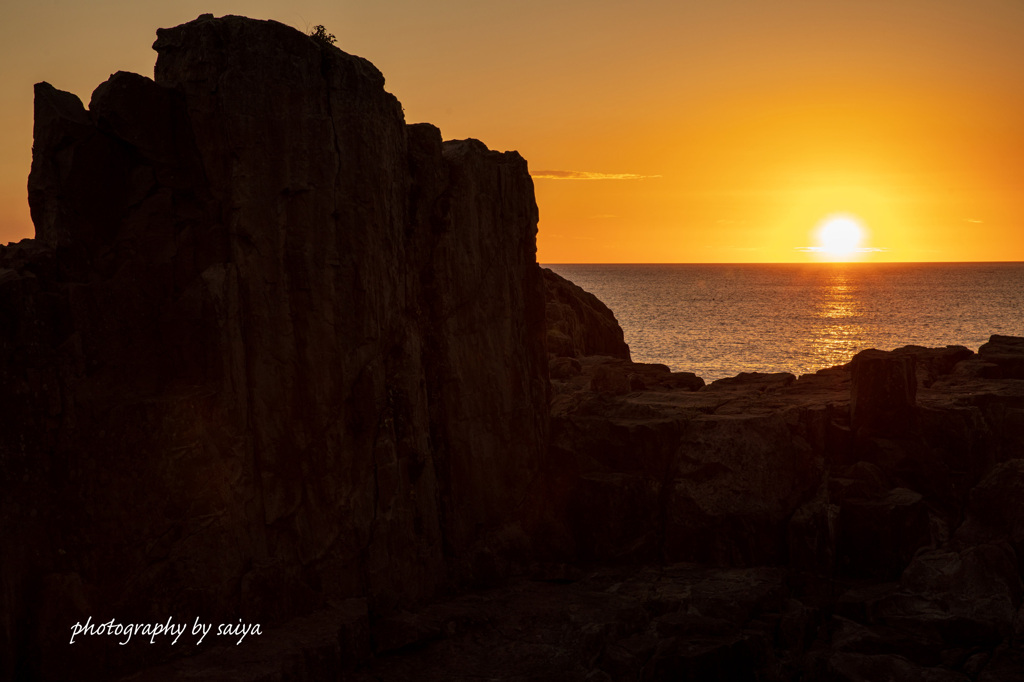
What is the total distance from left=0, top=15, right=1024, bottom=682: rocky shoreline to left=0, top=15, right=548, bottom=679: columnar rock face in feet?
0.22

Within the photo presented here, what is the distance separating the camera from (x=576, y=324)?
47406 millimetres

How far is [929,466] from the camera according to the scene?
2728 centimetres

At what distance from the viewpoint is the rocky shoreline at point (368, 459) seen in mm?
19156

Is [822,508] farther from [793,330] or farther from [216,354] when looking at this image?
[793,330]

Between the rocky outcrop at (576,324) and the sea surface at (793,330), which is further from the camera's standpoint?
the sea surface at (793,330)

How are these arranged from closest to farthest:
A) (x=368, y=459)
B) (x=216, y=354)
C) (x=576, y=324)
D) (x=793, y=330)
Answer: (x=216, y=354)
(x=368, y=459)
(x=576, y=324)
(x=793, y=330)

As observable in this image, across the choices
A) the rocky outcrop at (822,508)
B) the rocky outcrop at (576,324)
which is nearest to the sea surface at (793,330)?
the rocky outcrop at (576,324)

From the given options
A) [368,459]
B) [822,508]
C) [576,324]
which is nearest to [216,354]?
[368,459]

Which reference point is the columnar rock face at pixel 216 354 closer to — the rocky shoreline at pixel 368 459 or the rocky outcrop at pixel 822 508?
the rocky shoreline at pixel 368 459

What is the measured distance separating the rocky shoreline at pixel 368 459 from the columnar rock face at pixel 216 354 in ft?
0.22

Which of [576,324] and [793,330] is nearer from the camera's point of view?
[576,324]

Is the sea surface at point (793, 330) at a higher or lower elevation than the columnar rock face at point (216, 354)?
lower

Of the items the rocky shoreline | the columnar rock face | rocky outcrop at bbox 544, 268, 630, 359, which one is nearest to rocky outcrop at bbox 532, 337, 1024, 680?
the rocky shoreline

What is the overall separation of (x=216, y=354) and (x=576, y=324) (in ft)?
93.8
